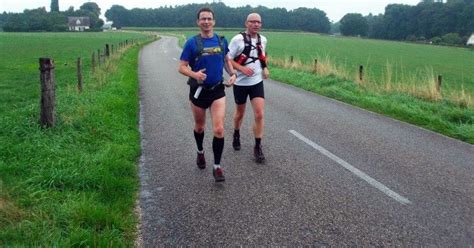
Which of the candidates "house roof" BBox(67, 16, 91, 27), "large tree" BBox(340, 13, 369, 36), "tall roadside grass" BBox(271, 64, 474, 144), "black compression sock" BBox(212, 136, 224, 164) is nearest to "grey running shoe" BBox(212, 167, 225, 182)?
"black compression sock" BBox(212, 136, 224, 164)

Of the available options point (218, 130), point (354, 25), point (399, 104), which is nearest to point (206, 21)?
point (218, 130)

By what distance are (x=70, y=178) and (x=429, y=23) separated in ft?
380

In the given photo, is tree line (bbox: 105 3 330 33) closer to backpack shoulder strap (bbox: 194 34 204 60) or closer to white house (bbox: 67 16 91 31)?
white house (bbox: 67 16 91 31)

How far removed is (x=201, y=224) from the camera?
4031mm

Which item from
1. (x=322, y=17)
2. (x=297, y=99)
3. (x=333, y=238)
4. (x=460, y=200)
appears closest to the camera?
(x=333, y=238)

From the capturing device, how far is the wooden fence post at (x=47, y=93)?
655 cm

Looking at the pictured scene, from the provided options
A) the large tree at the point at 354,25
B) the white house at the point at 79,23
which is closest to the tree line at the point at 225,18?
the large tree at the point at 354,25

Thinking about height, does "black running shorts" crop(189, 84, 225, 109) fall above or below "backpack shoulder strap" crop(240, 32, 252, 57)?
below

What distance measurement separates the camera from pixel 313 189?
4969 mm

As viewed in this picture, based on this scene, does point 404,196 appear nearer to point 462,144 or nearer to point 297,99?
point 462,144

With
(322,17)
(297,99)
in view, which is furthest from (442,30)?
(297,99)

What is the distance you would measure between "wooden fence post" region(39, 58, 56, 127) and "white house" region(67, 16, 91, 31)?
136 meters

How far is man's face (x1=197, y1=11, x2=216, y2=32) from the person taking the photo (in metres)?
4.83

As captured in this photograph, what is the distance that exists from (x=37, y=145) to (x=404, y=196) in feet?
16.3
